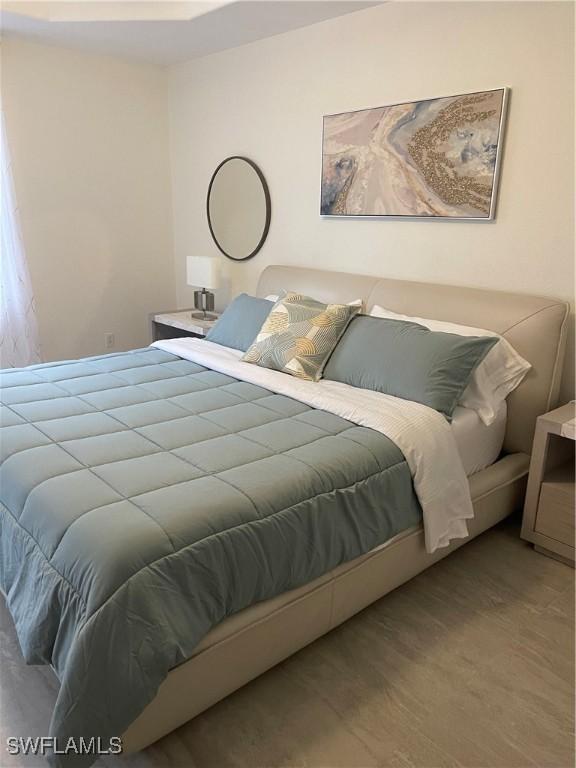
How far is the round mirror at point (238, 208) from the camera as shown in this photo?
3.87m

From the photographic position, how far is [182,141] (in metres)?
4.43

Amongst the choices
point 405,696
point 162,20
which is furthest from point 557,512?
point 162,20

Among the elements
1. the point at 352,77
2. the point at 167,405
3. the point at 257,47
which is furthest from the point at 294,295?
the point at 257,47

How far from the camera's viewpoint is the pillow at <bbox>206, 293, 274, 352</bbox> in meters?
3.13

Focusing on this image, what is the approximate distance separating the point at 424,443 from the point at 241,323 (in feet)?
4.72

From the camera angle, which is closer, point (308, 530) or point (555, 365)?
point (308, 530)

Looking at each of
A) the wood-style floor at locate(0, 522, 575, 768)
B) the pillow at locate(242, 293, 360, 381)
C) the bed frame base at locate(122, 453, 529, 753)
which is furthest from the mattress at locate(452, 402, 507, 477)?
the pillow at locate(242, 293, 360, 381)

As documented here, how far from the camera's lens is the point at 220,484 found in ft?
5.60

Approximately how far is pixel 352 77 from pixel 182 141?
1744mm

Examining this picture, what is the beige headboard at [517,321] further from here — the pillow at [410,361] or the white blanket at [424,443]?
the white blanket at [424,443]

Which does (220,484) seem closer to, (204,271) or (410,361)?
(410,361)

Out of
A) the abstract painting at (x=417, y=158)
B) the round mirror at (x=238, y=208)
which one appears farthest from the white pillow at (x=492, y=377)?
the round mirror at (x=238, y=208)

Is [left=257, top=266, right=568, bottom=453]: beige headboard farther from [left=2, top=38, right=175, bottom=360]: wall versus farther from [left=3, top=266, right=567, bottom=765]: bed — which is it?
[left=2, top=38, right=175, bottom=360]: wall

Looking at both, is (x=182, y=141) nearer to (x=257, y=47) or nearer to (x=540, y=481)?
(x=257, y=47)
